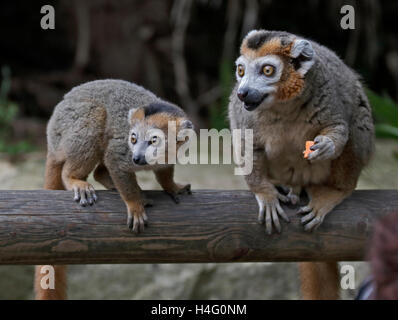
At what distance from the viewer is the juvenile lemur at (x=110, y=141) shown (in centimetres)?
388

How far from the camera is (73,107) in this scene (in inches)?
170

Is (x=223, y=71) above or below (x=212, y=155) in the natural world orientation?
above

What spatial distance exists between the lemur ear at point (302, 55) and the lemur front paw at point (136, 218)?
4.32 feet

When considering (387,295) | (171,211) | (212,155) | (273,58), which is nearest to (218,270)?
(212,155)

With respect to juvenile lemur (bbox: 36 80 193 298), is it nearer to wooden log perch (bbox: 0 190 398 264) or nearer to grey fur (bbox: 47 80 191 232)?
grey fur (bbox: 47 80 191 232)

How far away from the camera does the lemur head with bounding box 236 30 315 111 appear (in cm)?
375

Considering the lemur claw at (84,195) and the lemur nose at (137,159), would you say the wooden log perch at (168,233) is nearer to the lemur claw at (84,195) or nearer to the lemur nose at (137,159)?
the lemur claw at (84,195)

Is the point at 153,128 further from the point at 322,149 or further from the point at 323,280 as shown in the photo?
the point at 323,280

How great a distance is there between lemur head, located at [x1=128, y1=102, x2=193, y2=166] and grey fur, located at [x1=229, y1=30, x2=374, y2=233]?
1.45 ft

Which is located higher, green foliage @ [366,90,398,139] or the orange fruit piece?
green foliage @ [366,90,398,139]

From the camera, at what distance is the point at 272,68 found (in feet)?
12.3

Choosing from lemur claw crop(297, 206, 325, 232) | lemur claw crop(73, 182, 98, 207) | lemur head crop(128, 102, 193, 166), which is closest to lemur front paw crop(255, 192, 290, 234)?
lemur claw crop(297, 206, 325, 232)

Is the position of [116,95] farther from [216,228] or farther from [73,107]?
[216,228]

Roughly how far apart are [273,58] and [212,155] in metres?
A: 3.41
